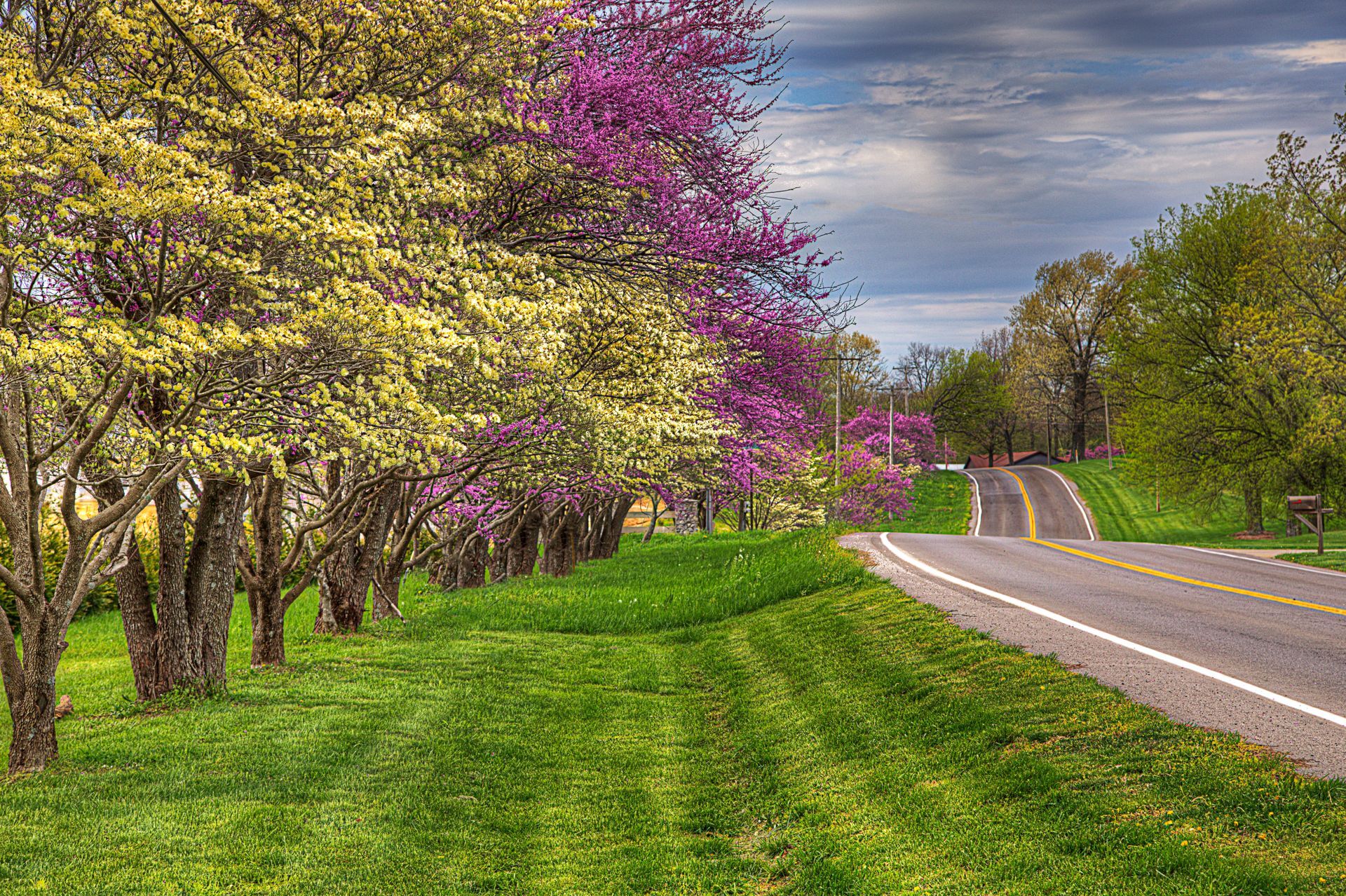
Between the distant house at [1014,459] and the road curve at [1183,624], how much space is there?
262 feet

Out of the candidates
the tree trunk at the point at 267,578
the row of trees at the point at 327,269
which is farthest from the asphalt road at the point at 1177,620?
the tree trunk at the point at 267,578

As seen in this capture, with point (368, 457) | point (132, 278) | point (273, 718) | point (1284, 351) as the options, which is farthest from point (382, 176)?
point (1284, 351)

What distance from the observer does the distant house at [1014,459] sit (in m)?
96.8

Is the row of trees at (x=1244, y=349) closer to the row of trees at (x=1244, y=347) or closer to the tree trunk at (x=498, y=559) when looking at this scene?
the row of trees at (x=1244, y=347)

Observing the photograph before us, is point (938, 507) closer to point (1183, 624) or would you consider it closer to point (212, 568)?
point (1183, 624)

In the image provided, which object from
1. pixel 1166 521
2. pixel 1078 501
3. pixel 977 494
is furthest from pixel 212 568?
pixel 977 494

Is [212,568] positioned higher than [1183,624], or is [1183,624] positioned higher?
[212,568]

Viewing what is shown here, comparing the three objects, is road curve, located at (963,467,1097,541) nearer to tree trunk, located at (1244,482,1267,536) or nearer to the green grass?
tree trunk, located at (1244,482,1267,536)

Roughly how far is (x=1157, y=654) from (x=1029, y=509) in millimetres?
48390

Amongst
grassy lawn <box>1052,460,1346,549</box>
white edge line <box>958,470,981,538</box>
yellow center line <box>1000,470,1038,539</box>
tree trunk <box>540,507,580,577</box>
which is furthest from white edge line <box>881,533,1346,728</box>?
yellow center line <box>1000,470,1038,539</box>

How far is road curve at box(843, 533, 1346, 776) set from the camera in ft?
21.8

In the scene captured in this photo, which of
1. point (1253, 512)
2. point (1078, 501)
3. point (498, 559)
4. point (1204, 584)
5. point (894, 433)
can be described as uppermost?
point (894, 433)

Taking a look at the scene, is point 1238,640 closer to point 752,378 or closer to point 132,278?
point 752,378

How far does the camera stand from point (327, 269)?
7.43 meters
